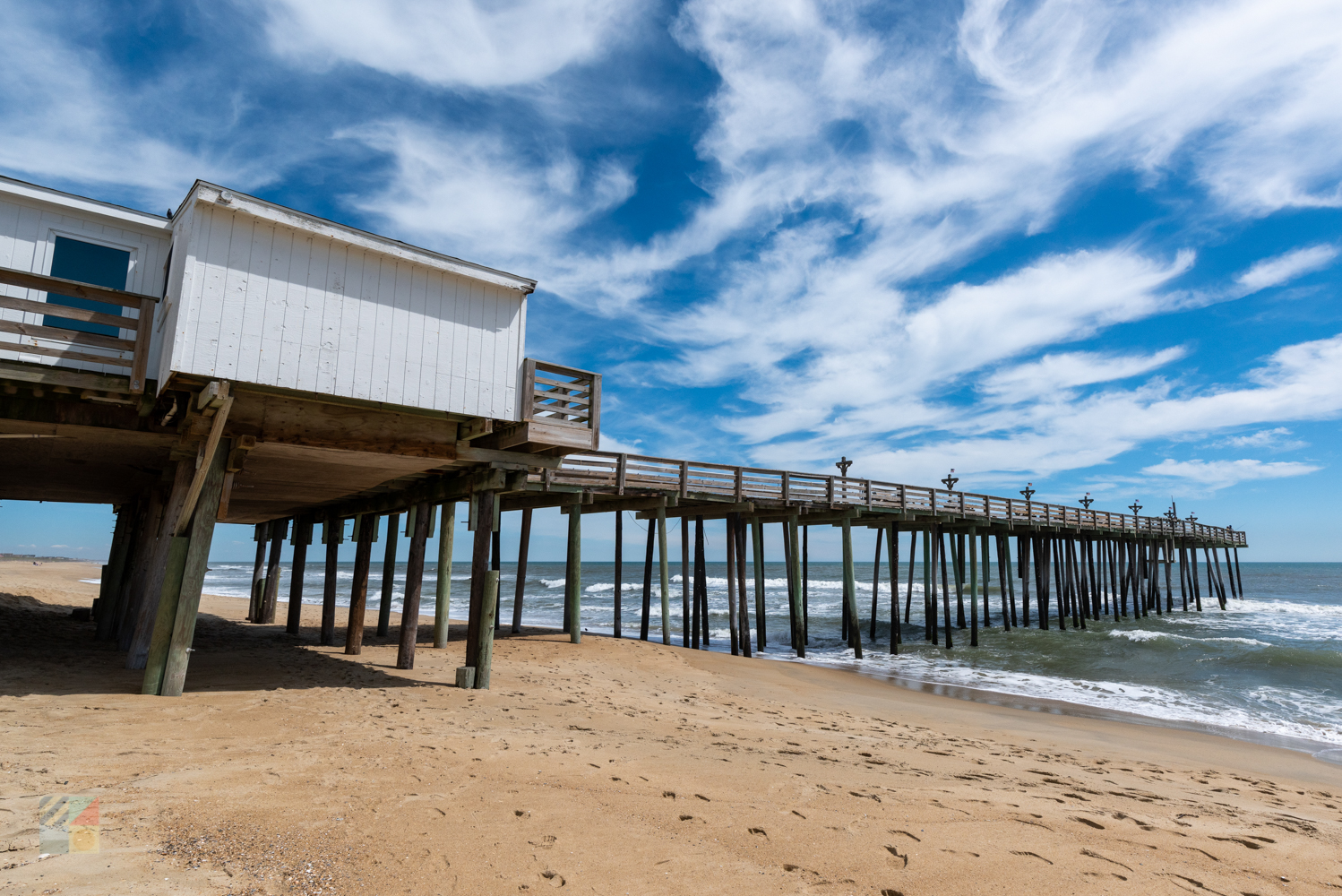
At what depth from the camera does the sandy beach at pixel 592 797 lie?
3.95 m

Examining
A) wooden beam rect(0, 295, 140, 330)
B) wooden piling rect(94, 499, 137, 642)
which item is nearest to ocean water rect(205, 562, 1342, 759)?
wooden piling rect(94, 499, 137, 642)

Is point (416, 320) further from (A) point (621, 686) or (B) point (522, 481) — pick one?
(A) point (621, 686)

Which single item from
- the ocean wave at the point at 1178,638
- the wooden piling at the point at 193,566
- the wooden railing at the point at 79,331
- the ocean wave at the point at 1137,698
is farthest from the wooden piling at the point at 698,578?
the ocean wave at the point at 1178,638

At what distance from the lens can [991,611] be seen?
144 feet

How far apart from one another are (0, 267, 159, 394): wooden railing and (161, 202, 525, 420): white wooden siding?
44cm

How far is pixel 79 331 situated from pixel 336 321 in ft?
8.98

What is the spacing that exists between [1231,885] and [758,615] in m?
17.6

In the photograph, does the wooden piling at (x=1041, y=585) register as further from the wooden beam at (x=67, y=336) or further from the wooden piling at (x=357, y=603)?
the wooden beam at (x=67, y=336)

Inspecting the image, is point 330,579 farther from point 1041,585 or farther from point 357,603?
point 1041,585

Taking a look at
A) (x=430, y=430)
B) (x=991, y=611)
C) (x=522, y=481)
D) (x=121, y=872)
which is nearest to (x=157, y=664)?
(x=430, y=430)

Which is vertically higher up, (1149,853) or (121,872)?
(121,872)

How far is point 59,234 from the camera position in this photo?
28.3ft

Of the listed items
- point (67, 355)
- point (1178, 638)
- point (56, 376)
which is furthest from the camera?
point (1178, 638)

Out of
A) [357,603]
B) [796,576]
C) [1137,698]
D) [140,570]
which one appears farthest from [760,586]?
[140,570]
